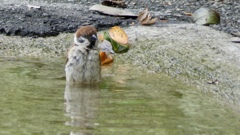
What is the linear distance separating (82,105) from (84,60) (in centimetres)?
110

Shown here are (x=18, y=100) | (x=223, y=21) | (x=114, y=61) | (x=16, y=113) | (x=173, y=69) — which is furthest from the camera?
(x=223, y=21)

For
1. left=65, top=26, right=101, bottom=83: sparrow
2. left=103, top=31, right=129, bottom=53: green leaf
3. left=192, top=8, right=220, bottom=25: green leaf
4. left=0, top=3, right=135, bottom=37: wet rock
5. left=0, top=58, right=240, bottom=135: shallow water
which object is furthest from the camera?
left=192, top=8, right=220, bottom=25: green leaf

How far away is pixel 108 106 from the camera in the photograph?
4.75 m

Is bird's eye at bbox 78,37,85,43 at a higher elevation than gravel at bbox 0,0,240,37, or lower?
higher

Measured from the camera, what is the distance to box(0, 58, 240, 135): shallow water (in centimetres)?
409

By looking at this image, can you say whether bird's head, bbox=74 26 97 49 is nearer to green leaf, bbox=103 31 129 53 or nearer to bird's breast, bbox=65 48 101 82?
bird's breast, bbox=65 48 101 82

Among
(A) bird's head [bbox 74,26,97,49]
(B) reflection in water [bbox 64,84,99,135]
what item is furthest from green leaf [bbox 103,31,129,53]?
(B) reflection in water [bbox 64,84,99,135]

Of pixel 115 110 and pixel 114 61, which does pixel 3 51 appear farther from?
pixel 115 110

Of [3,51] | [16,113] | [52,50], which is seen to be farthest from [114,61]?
[16,113]

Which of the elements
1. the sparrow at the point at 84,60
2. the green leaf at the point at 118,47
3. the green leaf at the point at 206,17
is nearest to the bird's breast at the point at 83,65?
the sparrow at the point at 84,60

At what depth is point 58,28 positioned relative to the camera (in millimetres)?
7332

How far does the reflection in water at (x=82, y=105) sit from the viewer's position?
415 centimetres

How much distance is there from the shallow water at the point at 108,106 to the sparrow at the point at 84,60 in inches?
4.6

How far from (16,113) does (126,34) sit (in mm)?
2883
